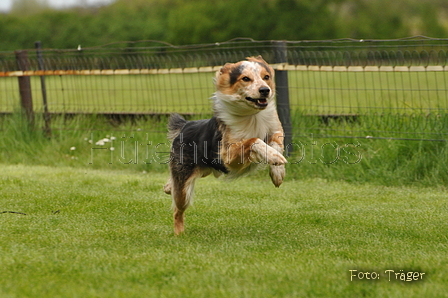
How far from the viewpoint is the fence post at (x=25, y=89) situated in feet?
31.7

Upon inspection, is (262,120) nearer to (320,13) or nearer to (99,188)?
(99,188)

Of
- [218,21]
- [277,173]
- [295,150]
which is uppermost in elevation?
[218,21]

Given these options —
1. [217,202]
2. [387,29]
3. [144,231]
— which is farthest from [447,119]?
[387,29]

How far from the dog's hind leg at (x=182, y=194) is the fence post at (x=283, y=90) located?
10.5 feet

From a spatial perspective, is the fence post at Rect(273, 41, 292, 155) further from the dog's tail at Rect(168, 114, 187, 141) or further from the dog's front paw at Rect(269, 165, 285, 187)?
the dog's front paw at Rect(269, 165, 285, 187)

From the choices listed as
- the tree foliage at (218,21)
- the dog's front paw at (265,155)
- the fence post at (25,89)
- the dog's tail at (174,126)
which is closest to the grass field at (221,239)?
the dog's front paw at (265,155)

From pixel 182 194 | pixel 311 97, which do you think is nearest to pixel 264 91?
pixel 182 194

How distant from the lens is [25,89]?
382 inches

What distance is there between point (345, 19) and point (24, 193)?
29.5 m

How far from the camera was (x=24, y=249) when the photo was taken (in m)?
4.27

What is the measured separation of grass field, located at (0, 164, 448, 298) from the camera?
3.40 meters

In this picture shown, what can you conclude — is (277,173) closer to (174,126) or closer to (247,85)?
(247,85)

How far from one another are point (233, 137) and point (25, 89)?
6090 mm

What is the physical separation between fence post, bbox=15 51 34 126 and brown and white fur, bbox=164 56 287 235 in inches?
208
